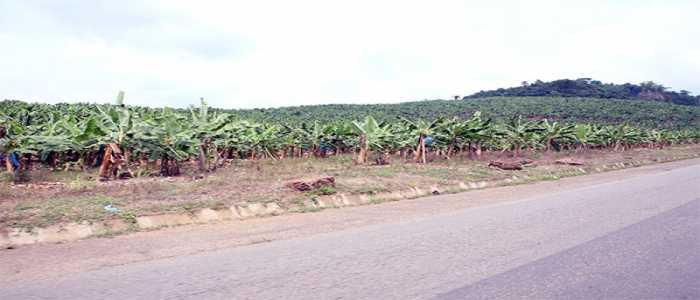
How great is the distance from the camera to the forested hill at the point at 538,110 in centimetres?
6594

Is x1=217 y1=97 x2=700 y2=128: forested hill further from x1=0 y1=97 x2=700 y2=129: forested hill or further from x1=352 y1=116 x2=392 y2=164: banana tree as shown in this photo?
x1=352 y1=116 x2=392 y2=164: banana tree

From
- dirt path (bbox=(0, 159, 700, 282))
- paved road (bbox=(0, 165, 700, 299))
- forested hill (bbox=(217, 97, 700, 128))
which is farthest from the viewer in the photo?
forested hill (bbox=(217, 97, 700, 128))

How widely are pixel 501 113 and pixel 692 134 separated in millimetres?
23904

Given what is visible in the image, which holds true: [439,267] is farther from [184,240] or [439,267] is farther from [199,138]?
[199,138]

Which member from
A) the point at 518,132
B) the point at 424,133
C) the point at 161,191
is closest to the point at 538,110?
the point at 518,132

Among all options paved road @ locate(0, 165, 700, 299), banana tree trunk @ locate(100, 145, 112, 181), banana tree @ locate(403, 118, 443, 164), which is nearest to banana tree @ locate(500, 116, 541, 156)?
banana tree @ locate(403, 118, 443, 164)

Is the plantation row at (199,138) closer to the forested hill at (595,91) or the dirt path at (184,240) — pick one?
the dirt path at (184,240)

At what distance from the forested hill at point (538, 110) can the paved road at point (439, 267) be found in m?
53.8

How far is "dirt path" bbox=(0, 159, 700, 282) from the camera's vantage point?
519 cm

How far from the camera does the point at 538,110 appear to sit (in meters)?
73.0

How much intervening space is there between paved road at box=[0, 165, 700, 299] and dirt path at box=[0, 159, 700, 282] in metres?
0.33

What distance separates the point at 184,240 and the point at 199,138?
6931mm

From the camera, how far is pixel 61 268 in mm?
5043

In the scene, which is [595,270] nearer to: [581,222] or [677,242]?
[677,242]
